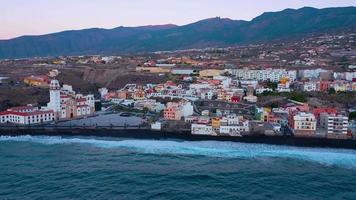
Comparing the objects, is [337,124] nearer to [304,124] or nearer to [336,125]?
[336,125]

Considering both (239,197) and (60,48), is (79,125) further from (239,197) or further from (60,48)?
(60,48)

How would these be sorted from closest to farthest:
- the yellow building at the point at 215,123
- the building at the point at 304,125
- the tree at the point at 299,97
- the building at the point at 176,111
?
the building at the point at 304,125 → the yellow building at the point at 215,123 → the building at the point at 176,111 → the tree at the point at 299,97

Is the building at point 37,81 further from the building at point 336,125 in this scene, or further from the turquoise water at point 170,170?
the building at point 336,125

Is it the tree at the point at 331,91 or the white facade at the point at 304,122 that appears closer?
the white facade at the point at 304,122

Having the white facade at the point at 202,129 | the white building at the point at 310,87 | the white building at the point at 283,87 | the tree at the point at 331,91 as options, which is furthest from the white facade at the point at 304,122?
the white building at the point at 310,87

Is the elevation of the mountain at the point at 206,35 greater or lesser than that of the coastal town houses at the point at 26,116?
greater

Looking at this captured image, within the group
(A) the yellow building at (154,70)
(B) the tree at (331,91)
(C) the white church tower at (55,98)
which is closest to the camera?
(C) the white church tower at (55,98)

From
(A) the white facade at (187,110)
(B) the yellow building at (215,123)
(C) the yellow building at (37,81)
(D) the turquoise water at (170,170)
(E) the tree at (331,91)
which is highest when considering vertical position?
(C) the yellow building at (37,81)

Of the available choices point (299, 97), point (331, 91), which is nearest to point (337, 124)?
point (299, 97)
